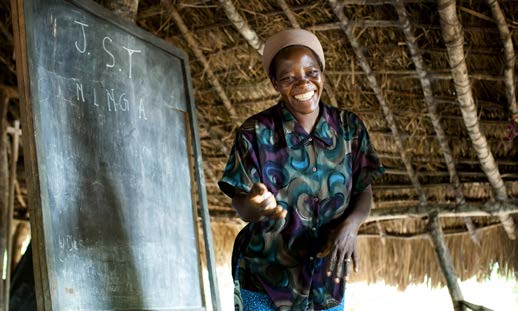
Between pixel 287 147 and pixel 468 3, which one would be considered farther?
pixel 468 3

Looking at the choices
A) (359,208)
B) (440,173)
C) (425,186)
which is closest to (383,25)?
(440,173)

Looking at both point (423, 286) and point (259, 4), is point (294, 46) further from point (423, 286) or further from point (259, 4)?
point (423, 286)

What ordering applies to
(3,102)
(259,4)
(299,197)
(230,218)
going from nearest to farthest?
1. (299,197)
2. (259,4)
3. (3,102)
4. (230,218)

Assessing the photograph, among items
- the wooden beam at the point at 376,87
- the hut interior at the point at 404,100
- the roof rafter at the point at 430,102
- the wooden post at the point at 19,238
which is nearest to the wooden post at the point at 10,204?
the hut interior at the point at 404,100

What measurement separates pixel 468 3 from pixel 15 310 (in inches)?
170

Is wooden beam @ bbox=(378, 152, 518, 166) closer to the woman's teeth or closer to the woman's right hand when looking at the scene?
the woman's teeth

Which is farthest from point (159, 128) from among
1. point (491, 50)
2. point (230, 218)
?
point (230, 218)

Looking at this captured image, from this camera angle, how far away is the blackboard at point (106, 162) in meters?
2.56

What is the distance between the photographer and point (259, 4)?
4.54 m

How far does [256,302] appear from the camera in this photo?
2.10 m

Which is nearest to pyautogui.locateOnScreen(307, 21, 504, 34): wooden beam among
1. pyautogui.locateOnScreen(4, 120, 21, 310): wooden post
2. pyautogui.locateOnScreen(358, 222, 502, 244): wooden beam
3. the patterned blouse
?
pyautogui.locateOnScreen(358, 222, 502, 244): wooden beam

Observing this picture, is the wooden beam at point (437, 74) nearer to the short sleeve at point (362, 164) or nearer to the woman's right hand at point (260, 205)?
the short sleeve at point (362, 164)

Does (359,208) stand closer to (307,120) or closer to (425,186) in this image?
(307,120)

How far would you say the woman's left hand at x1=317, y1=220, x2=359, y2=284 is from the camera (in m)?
2.02
